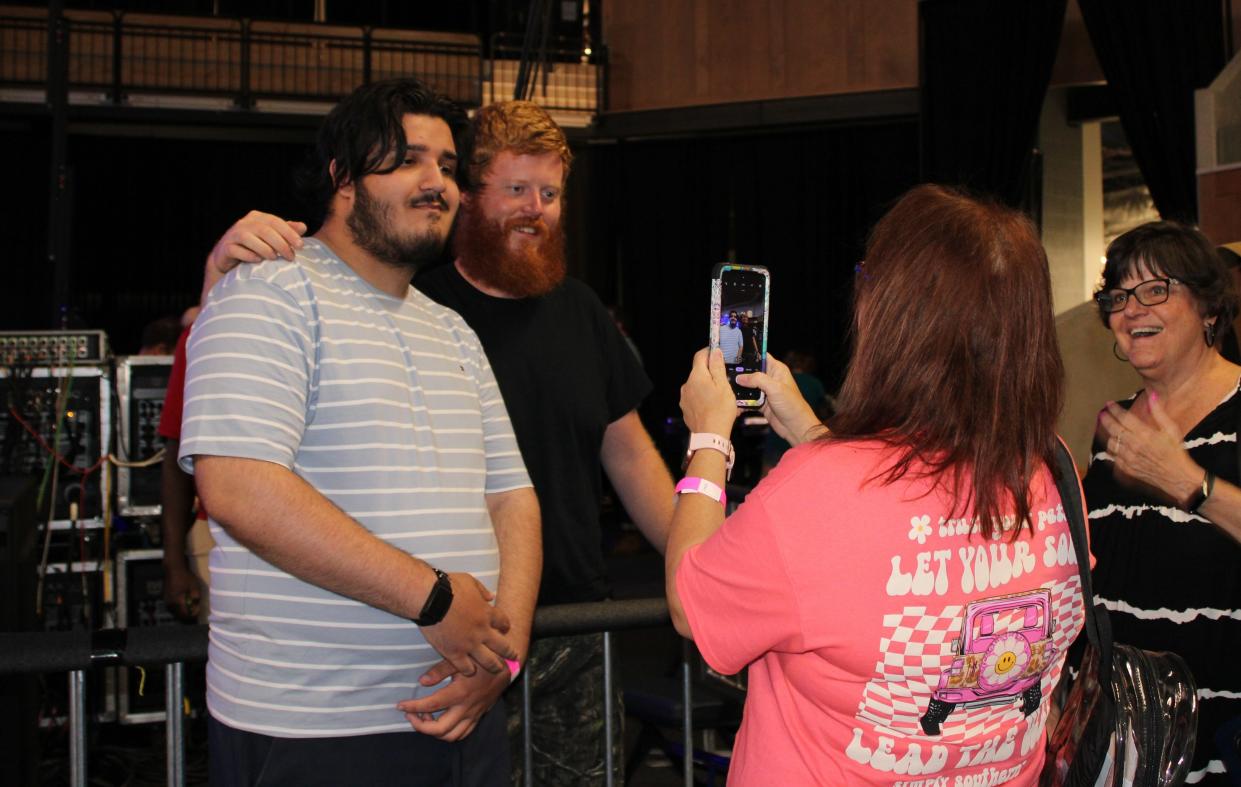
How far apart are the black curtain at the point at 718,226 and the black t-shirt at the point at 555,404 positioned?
10.3 m

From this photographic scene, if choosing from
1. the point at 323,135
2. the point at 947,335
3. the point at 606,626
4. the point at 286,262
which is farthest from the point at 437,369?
the point at 947,335

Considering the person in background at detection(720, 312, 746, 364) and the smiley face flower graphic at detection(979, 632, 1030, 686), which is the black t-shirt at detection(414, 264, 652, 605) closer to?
the person in background at detection(720, 312, 746, 364)

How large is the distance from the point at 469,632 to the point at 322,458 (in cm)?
35

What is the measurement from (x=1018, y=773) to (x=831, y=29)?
11195 mm

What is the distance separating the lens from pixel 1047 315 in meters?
1.46

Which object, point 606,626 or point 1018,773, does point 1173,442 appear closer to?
point 1018,773

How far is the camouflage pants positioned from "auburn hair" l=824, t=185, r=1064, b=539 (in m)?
1.16

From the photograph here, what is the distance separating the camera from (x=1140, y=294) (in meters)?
2.49

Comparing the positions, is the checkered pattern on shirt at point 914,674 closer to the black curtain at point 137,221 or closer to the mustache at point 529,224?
the mustache at point 529,224

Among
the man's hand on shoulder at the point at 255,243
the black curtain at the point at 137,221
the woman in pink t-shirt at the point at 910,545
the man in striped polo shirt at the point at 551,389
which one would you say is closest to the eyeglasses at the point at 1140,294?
the man in striped polo shirt at the point at 551,389

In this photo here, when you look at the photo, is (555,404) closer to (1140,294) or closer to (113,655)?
(113,655)

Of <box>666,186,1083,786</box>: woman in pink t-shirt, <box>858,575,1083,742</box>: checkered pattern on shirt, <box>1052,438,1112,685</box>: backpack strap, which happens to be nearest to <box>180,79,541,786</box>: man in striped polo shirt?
<box>666,186,1083,786</box>: woman in pink t-shirt

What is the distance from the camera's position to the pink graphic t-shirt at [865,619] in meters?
1.36

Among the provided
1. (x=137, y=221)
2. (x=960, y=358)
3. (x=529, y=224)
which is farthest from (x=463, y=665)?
(x=137, y=221)
